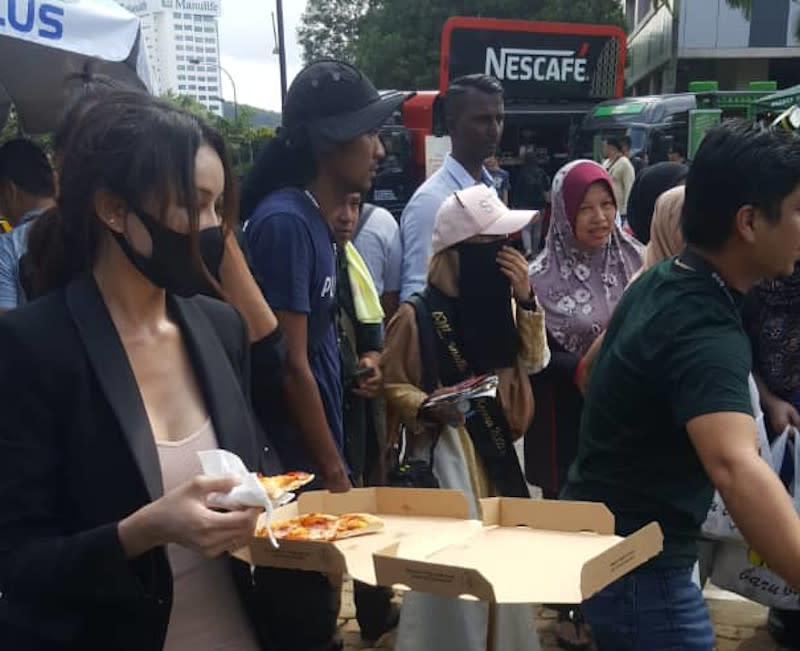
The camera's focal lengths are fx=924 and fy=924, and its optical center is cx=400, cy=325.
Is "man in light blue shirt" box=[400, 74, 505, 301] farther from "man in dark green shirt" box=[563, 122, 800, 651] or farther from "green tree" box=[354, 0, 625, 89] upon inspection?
"green tree" box=[354, 0, 625, 89]

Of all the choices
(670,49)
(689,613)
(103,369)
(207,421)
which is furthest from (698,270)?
(670,49)

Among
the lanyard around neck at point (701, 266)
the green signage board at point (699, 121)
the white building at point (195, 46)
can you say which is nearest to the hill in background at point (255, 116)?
the white building at point (195, 46)

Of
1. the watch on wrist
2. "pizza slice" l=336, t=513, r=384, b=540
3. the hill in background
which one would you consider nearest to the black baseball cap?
the watch on wrist

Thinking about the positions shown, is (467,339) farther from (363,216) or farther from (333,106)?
(363,216)

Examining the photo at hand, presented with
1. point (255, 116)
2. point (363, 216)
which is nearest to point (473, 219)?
point (363, 216)

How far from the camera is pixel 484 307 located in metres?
3.10

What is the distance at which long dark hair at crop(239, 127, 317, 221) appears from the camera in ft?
9.29

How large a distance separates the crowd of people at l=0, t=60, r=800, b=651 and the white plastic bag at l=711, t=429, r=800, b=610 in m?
0.48

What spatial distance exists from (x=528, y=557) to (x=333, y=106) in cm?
167

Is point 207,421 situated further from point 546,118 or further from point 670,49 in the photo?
point 670,49

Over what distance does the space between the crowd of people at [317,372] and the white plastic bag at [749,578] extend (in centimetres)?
48

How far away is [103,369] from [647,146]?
41.0 feet

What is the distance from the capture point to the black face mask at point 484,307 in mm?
3102

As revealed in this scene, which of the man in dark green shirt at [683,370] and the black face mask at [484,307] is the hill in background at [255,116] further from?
the man in dark green shirt at [683,370]
